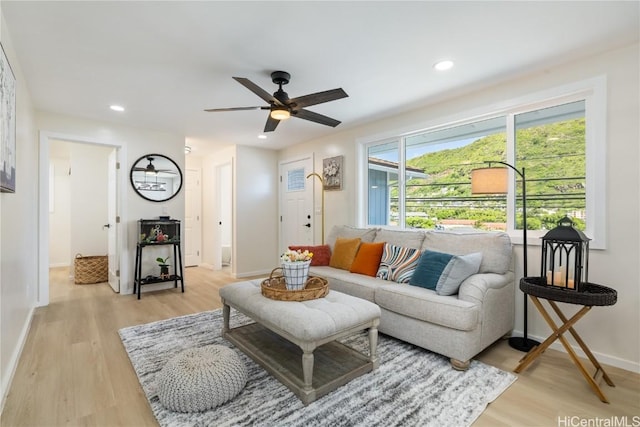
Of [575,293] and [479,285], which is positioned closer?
[575,293]

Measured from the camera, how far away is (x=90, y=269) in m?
4.93

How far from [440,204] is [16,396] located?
3895mm

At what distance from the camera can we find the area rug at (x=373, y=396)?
1718 millimetres

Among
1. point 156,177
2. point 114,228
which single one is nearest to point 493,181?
point 156,177

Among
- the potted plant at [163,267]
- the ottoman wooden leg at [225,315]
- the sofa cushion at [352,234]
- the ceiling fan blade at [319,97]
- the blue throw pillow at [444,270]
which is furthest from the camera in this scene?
the potted plant at [163,267]

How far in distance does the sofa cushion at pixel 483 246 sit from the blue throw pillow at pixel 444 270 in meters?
0.09

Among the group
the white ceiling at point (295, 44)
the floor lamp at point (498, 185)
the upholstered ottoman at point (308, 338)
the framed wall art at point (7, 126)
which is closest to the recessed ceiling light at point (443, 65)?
the white ceiling at point (295, 44)

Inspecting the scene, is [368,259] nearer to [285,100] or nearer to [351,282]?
[351,282]

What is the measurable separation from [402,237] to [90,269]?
15.9 ft

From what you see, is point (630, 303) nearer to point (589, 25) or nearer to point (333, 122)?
point (589, 25)

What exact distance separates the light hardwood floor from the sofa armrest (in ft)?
1.80

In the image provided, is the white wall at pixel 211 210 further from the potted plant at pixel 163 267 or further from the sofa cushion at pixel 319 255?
the sofa cushion at pixel 319 255

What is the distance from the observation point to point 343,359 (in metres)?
2.30

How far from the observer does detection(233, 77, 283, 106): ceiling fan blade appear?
2169 mm
